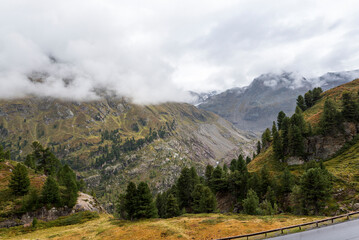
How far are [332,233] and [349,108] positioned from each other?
71135mm

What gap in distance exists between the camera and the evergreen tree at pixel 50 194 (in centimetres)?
5531

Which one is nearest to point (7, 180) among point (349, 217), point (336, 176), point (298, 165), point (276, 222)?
point (276, 222)

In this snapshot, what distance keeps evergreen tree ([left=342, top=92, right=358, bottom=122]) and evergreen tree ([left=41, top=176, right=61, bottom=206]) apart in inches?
4271

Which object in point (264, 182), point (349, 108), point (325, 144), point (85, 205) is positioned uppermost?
point (349, 108)

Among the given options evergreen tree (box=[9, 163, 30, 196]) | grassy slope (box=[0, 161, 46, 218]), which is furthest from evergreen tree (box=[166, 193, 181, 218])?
evergreen tree (box=[9, 163, 30, 196])

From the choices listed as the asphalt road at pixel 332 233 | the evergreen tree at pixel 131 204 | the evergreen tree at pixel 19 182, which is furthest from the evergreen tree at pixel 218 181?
the evergreen tree at pixel 19 182

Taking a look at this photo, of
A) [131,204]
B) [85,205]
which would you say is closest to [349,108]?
[131,204]

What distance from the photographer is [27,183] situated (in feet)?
188

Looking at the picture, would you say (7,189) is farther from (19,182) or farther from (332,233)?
(332,233)

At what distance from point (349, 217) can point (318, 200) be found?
760 inches

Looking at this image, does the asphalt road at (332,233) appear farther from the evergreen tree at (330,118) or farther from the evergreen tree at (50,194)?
the evergreen tree at (330,118)

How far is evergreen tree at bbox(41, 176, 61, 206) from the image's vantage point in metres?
55.3

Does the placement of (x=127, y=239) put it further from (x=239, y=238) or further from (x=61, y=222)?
(x=61, y=222)

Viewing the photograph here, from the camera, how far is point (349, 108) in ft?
237
